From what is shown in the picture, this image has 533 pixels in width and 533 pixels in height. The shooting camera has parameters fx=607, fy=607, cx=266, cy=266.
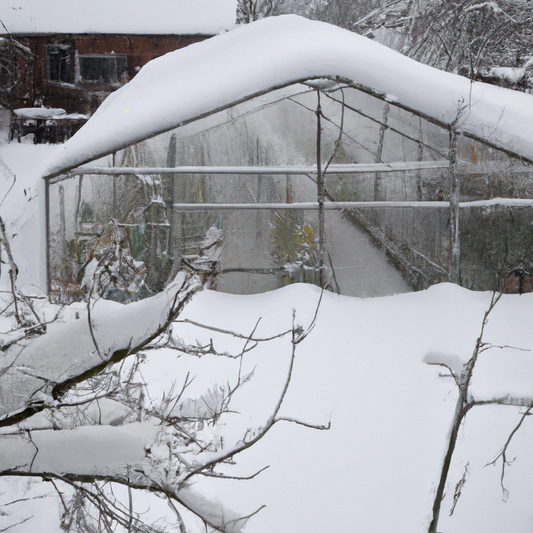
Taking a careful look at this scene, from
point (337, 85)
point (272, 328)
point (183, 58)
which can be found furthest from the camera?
point (183, 58)

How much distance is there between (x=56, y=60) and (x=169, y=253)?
1229 cm

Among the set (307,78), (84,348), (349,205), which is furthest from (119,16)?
(84,348)

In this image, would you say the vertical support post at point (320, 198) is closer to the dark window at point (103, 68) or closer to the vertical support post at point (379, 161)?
the vertical support post at point (379, 161)

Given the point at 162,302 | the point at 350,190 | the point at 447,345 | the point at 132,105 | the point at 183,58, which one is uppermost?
the point at 183,58

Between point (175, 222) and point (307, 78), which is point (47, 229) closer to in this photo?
point (175, 222)

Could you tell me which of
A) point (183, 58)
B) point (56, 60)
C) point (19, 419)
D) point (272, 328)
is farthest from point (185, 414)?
point (56, 60)

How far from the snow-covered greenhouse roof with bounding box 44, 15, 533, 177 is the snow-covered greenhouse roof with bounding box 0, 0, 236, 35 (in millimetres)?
10236

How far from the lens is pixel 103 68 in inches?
634

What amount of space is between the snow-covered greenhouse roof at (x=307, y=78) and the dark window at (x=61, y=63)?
10942mm

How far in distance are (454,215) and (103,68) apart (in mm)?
12922

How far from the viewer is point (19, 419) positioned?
2.09 meters

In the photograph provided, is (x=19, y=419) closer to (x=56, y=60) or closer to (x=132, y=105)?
(x=132, y=105)

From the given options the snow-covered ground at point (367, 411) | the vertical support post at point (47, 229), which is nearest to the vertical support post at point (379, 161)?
the snow-covered ground at point (367, 411)

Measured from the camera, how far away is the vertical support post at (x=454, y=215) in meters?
5.73
